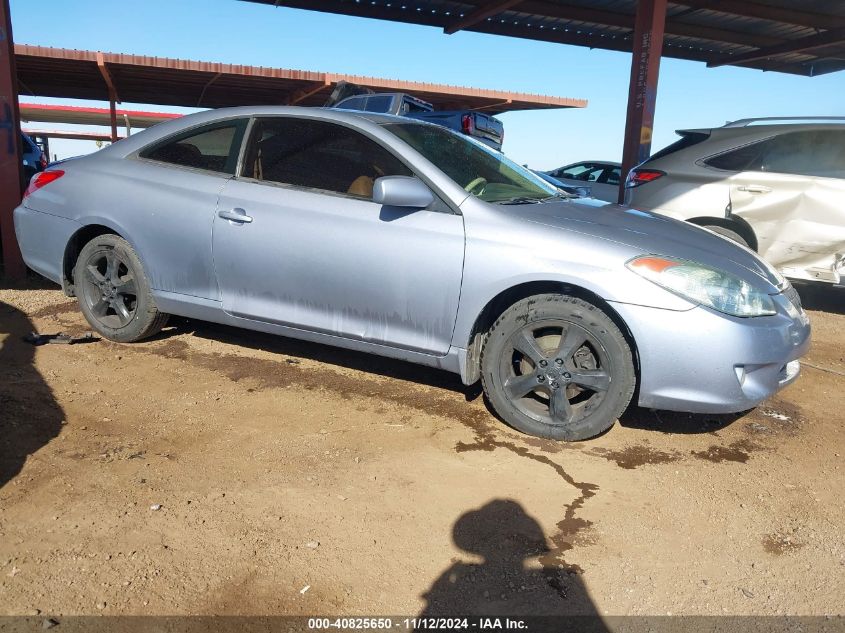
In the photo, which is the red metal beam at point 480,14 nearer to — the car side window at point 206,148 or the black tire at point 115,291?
the car side window at point 206,148

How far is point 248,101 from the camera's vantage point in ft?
71.4

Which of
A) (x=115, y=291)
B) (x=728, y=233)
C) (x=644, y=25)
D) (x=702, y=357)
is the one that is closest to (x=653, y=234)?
(x=702, y=357)

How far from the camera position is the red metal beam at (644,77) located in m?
9.12

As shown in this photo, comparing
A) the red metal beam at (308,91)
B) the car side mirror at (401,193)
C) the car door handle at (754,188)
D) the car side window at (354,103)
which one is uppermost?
the red metal beam at (308,91)

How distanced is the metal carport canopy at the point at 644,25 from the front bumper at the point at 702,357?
22.7ft

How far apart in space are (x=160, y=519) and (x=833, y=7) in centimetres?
1371

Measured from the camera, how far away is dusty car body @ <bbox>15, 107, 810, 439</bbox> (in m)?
2.99

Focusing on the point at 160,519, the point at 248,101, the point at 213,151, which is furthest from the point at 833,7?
the point at 248,101

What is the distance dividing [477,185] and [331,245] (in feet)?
2.84

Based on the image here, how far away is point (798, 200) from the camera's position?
5734 mm

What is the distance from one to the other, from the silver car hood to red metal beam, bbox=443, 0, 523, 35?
8301mm

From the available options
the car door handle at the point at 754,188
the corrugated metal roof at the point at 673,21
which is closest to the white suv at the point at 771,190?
the car door handle at the point at 754,188

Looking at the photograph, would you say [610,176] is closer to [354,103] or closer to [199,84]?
[354,103]

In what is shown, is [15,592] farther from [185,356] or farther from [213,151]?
[213,151]
